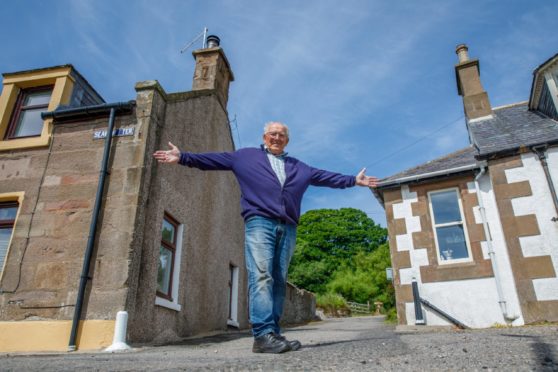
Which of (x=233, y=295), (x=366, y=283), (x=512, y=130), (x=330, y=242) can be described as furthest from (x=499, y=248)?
(x=330, y=242)

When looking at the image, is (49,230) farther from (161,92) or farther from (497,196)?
(497,196)

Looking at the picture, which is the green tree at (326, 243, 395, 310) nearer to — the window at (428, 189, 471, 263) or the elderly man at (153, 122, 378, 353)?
the window at (428, 189, 471, 263)

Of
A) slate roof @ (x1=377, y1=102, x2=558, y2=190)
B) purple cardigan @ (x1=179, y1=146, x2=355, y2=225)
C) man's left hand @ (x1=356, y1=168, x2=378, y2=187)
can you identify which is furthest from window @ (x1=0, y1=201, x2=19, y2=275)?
slate roof @ (x1=377, y1=102, x2=558, y2=190)

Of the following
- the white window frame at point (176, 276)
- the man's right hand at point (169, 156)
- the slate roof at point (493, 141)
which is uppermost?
the slate roof at point (493, 141)

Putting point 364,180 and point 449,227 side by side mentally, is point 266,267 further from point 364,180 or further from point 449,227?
point 449,227

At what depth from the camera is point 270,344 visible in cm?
313

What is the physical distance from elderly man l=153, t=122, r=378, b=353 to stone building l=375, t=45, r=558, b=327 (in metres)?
4.68

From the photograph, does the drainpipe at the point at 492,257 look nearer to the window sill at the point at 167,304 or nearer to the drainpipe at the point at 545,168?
the drainpipe at the point at 545,168

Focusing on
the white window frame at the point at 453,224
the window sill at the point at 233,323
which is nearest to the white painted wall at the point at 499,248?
the white window frame at the point at 453,224

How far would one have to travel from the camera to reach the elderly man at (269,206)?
3285mm

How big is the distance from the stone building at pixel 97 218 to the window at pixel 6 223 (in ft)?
0.06

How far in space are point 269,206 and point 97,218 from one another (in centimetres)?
357

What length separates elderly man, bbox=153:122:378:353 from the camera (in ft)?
10.8

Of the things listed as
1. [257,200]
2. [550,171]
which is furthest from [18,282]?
[550,171]
